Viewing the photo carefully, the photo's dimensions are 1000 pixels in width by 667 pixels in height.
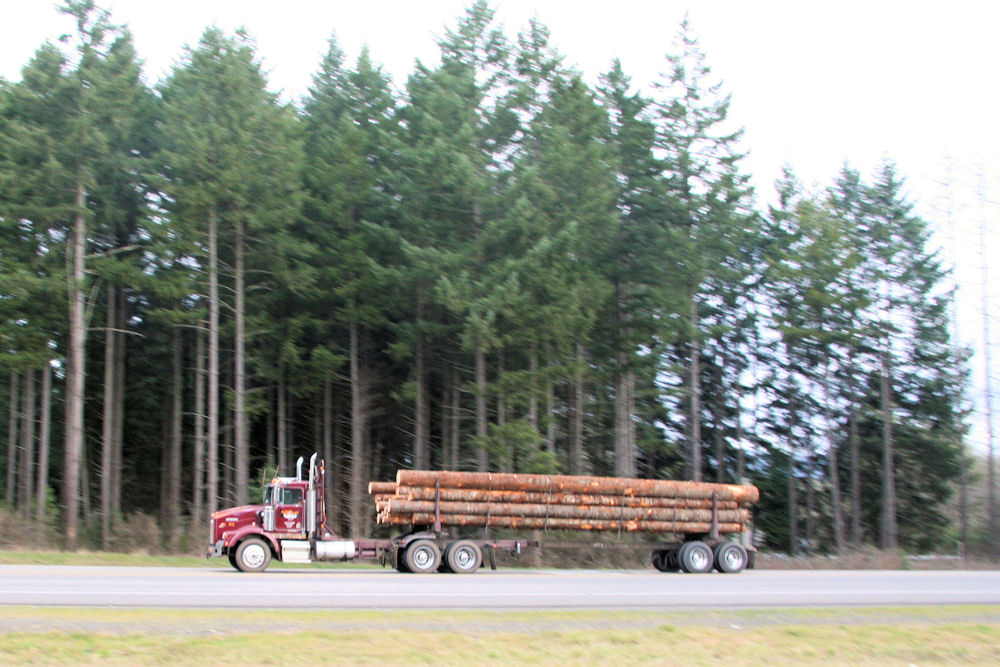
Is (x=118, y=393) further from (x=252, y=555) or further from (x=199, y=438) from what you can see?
(x=252, y=555)

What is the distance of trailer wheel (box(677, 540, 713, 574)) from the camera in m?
26.9

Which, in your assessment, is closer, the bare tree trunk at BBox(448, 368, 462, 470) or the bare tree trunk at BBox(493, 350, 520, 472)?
the bare tree trunk at BBox(493, 350, 520, 472)

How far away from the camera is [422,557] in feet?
80.3

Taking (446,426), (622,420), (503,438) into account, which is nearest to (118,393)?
(446,426)

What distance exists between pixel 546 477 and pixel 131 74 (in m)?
21.2

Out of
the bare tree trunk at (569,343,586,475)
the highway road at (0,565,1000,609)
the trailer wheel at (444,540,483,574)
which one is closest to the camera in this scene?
the highway road at (0,565,1000,609)

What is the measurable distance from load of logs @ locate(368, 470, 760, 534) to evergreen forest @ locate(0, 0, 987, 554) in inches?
316

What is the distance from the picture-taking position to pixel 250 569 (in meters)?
23.3

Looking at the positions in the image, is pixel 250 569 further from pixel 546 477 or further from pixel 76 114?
pixel 76 114

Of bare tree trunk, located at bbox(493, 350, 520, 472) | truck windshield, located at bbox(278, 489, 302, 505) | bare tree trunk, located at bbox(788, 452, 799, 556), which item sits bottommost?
bare tree trunk, located at bbox(788, 452, 799, 556)

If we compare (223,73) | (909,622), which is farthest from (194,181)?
(909,622)

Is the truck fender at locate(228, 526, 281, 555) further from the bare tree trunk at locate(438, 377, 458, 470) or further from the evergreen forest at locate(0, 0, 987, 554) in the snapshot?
the bare tree trunk at locate(438, 377, 458, 470)

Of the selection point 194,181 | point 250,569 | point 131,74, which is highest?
point 131,74

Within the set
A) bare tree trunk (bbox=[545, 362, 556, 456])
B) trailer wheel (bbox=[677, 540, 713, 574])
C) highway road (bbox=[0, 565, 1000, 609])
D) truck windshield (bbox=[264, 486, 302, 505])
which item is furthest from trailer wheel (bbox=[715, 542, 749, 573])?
truck windshield (bbox=[264, 486, 302, 505])
